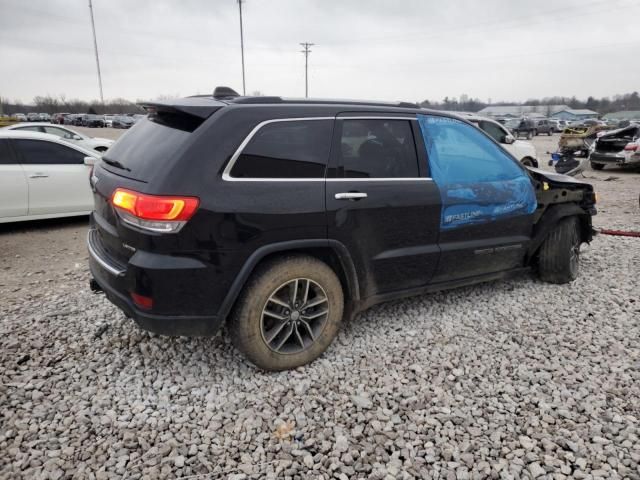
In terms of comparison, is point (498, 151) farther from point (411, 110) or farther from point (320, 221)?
point (320, 221)

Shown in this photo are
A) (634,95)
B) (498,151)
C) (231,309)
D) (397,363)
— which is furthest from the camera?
(634,95)

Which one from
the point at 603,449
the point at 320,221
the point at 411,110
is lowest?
the point at 603,449

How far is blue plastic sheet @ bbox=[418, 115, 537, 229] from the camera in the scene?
3541 millimetres

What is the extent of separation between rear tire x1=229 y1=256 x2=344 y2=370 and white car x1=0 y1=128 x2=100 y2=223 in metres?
4.63

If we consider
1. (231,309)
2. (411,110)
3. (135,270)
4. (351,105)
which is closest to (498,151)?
(411,110)

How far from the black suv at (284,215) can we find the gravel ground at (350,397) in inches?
15.1

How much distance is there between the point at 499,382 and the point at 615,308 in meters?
1.89

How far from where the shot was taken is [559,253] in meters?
4.46

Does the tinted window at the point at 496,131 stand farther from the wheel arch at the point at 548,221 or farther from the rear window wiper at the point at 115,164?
the rear window wiper at the point at 115,164

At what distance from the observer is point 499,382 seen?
301 centimetres

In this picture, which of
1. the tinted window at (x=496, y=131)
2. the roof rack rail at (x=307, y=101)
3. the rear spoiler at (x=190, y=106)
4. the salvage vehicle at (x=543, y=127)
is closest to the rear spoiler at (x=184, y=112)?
the rear spoiler at (x=190, y=106)

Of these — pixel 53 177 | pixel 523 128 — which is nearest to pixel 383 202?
pixel 53 177

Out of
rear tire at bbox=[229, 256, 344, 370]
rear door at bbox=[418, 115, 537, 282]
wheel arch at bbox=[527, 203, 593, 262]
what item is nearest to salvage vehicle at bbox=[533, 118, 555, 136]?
wheel arch at bbox=[527, 203, 593, 262]

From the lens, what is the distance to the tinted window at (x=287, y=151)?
2760mm
